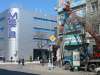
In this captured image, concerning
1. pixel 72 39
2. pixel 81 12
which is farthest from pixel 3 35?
pixel 81 12

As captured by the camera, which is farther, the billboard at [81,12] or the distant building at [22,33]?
the distant building at [22,33]

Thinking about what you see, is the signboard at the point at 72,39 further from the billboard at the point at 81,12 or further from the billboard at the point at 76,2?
the billboard at the point at 76,2

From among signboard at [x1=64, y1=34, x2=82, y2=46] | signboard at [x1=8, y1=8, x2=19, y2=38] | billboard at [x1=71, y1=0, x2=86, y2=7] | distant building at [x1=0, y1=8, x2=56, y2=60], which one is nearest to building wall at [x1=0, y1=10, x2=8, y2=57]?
distant building at [x1=0, y1=8, x2=56, y2=60]

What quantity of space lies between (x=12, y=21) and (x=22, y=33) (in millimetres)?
5800

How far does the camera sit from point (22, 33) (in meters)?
122

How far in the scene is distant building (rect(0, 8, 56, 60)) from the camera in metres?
119

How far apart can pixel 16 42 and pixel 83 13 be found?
208 ft

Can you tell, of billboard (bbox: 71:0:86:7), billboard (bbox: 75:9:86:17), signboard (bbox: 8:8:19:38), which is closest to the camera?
billboard (bbox: 75:9:86:17)

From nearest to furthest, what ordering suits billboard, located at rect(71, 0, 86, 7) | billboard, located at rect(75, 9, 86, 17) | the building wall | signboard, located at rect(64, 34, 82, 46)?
signboard, located at rect(64, 34, 82, 46) < billboard, located at rect(75, 9, 86, 17) < billboard, located at rect(71, 0, 86, 7) < the building wall

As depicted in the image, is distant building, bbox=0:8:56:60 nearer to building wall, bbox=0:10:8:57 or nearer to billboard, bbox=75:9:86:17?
building wall, bbox=0:10:8:57

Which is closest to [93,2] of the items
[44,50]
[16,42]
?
[16,42]

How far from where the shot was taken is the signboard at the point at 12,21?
119 metres

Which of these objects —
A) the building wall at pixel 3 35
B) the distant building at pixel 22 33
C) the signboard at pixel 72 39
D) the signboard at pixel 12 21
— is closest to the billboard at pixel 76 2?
the signboard at pixel 72 39

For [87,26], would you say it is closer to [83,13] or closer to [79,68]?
[79,68]
